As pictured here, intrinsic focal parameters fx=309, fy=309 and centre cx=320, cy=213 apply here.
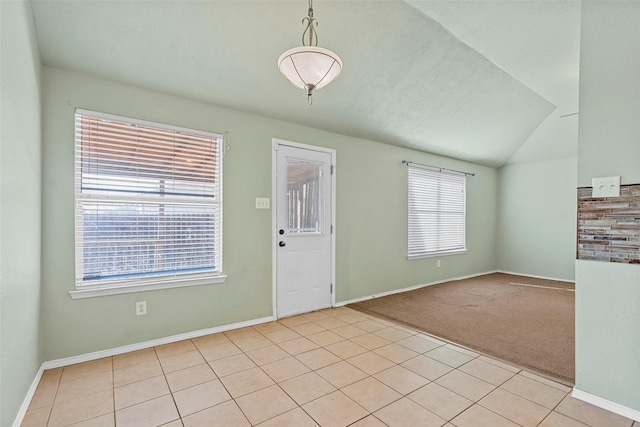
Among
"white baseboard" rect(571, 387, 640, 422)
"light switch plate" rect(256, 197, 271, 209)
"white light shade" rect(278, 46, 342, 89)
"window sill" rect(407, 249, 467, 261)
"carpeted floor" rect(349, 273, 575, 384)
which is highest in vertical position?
"white light shade" rect(278, 46, 342, 89)

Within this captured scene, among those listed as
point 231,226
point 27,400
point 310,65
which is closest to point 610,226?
point 310,65

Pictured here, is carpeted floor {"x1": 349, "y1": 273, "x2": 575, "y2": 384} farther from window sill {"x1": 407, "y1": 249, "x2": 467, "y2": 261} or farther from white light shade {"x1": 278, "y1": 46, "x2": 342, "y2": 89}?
white light shade {"x1": 278, "y1": 46, "x2": 342, "y2": 89}

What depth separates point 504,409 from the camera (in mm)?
1922

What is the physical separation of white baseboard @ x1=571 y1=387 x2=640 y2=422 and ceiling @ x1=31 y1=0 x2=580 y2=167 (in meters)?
2.84

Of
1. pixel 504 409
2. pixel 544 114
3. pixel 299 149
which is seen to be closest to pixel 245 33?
pixel 299 149

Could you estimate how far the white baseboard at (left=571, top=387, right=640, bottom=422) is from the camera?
5.98 feet

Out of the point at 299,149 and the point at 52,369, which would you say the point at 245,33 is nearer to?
the point at 299,149

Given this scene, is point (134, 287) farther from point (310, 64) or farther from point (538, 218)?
point (538, 218)

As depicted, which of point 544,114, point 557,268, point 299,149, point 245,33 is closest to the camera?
point 245,33

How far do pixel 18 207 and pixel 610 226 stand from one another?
3542 millimetres

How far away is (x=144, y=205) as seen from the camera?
2.82 m

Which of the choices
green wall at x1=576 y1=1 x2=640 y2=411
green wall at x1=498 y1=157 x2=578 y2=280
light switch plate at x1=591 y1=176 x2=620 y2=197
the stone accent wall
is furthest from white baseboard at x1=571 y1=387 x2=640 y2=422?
green wall at x1=498 y1=157 x2=578 y2=280

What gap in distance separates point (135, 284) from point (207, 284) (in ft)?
2.09

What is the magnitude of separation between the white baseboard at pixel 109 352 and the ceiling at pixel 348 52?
2.31 m
